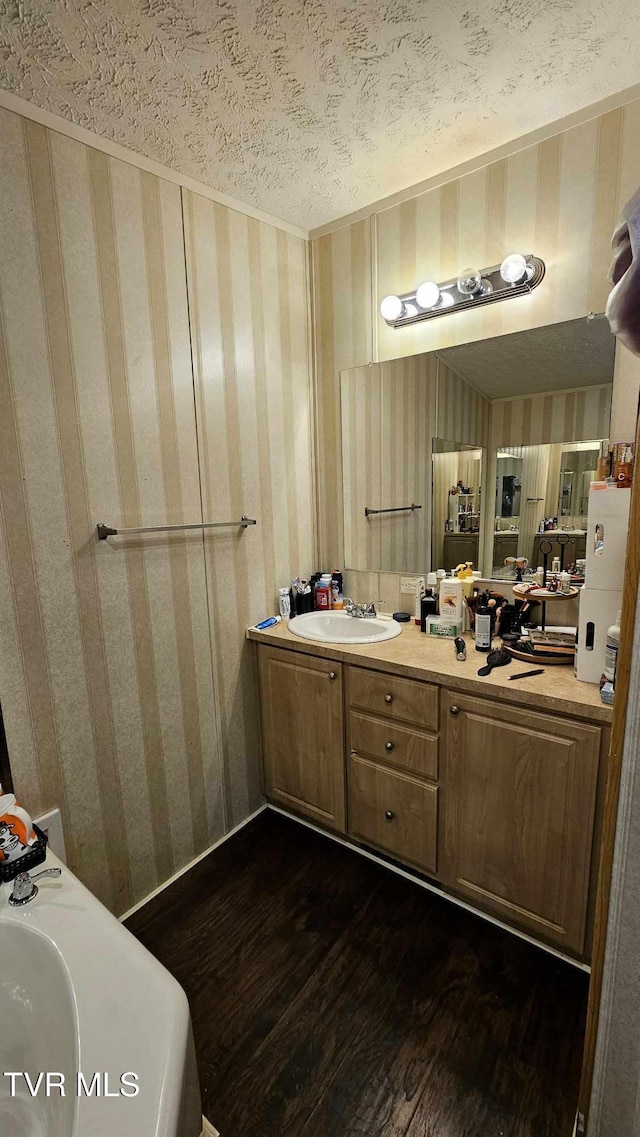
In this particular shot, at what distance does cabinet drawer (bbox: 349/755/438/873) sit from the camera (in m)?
1.67

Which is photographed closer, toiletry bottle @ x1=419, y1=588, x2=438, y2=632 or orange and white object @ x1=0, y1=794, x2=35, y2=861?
orange and white object @ x1=0, y1=794, x2=35, y2=861

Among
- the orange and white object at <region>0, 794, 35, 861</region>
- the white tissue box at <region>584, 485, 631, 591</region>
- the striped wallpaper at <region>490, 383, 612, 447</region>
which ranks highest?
the striped wallpaper at <region>490, 383, 612, 447</region>

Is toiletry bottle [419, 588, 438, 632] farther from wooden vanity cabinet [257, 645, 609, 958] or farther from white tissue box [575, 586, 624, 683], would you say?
white tissue box [575, 586, 624, 683]

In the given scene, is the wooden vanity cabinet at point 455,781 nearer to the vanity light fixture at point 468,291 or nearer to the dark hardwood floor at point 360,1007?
the dark hardwood floor at point 360,1007

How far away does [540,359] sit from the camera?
1.71 m

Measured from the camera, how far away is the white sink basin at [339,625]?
2.05 metres

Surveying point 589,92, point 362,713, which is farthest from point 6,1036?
point 589,92

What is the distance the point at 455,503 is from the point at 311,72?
1.38 m

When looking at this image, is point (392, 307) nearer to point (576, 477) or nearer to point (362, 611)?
point (576, 477)

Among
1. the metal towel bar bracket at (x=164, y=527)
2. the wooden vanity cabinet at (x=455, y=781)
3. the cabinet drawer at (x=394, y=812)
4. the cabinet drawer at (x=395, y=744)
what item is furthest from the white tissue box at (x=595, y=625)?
the metal towel bar bracket at (x=164, y=527)

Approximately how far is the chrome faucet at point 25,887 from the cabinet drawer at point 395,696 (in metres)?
1.01

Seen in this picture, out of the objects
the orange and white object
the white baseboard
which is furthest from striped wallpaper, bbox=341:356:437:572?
the orange and white object

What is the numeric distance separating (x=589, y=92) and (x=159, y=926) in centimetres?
297

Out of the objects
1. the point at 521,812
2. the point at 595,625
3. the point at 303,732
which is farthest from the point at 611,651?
the point at 303,732
